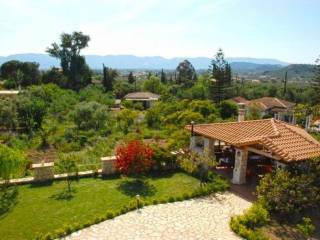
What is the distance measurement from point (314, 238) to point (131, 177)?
856 centimetres

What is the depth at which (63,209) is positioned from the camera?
1426 centimetres

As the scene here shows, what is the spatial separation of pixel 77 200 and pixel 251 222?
6.91 meters

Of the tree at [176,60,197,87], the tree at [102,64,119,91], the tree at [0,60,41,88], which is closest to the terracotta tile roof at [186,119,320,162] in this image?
the tree at [0,60,41,88]

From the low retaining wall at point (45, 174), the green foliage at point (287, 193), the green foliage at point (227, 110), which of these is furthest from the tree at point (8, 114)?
the green foliage at point (287, 193)

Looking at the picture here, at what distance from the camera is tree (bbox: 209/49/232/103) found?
49.3 m

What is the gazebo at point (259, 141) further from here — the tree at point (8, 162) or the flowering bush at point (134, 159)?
the tree at point (8, 162)

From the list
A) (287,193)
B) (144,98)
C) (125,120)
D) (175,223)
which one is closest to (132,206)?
(175,223)

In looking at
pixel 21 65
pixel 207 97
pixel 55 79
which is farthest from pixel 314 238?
pixel 21 65

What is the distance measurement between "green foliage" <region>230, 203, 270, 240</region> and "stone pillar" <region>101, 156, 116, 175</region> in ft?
24.2

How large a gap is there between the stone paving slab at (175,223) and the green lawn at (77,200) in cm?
84

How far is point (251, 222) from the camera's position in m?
13.3

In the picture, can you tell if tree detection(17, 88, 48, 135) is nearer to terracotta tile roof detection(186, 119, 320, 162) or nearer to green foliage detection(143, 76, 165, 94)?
terracotta tile roof detection(186, 119, 320, 162)

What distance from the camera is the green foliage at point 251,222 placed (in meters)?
12.4

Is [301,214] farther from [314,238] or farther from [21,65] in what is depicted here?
[21,65]
